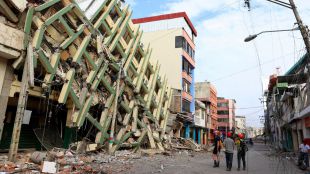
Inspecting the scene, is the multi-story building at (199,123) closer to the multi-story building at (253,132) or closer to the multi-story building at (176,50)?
the multi-story building at (176,50)

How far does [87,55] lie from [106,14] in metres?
3.19

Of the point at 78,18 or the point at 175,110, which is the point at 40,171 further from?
the point at 175,110

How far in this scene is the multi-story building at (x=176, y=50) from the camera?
99.1 feet

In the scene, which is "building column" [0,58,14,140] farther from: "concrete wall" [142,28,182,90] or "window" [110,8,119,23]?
"concrete wall" [142,28,182,90]

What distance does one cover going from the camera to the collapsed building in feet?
29.7

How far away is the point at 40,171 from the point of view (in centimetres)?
758

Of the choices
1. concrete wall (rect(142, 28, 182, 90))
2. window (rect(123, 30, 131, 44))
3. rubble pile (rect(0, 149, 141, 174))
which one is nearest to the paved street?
rubble pile (rect(0, 149, 141, 174))

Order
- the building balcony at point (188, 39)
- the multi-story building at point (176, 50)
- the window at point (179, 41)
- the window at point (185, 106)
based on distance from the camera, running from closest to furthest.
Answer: the window at point (185, 106)
the multi-story building at point (176, 50)
the window at point (179, 41)
the building balcony at point (188, 39)

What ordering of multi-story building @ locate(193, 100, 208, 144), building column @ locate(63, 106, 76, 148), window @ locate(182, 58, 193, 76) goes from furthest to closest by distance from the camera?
multi-story building @ locate(193, 100, 208, 144) < window @ locate(182, 58, 193, 76) < building column @ locate(63, 106, 76, 148)

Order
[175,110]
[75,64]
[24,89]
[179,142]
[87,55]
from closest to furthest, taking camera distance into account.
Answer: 1. [24,89]
2. [75,64]
3. [87,55]
4. [179,142]
5. [175,110]

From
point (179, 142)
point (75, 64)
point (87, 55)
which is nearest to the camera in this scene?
point (75, 64)

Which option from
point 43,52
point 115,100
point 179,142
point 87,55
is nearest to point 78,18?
point 87,55

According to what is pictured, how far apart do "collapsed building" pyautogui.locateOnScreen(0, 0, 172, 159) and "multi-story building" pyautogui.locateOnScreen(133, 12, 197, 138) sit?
12426 mm

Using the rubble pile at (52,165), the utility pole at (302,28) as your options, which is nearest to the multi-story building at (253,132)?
the utility pole at (302,28)
